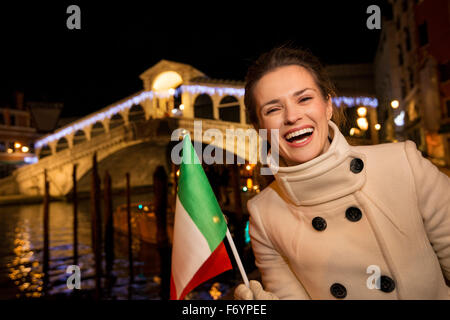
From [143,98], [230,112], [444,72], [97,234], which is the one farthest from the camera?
[230,112]

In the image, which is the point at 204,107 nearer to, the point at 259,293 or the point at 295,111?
the point at 295,111

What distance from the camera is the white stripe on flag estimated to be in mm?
1336

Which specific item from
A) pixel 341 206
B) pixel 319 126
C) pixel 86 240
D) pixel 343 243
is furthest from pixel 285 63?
pixel 86 240

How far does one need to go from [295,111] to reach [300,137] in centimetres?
12

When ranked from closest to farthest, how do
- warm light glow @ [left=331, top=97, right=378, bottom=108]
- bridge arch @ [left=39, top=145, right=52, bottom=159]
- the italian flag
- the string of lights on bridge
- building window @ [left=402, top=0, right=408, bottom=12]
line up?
the italian flag, warm light glow @ [left=331, top=97, right=378, bottom=108], building window @ [left=402, top=0, right=408, bottom=12], the string of lights on bridge, bridge arch @ [left=39, top=145, right=52, bottom=159]

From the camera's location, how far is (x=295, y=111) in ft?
4.58

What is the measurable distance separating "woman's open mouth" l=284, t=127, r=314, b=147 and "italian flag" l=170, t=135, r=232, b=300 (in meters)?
0.42

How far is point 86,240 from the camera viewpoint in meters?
13.1

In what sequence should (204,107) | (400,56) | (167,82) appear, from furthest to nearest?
(204,107) → (167,82) → (400,56)

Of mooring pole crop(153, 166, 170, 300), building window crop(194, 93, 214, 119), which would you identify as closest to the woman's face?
mooring pole crop(153, 166, 170, 300)

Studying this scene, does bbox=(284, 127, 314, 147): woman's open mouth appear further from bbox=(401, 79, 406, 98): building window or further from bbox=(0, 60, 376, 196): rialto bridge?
bbox=(401, 79, 406, 98): building window

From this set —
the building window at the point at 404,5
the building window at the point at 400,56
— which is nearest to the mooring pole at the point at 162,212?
the building window at the point at 404,5

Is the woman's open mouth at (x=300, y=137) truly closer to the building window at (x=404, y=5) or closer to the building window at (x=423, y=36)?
the building window at (x=423, y=36)

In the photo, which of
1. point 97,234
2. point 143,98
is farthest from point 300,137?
point 143,98
